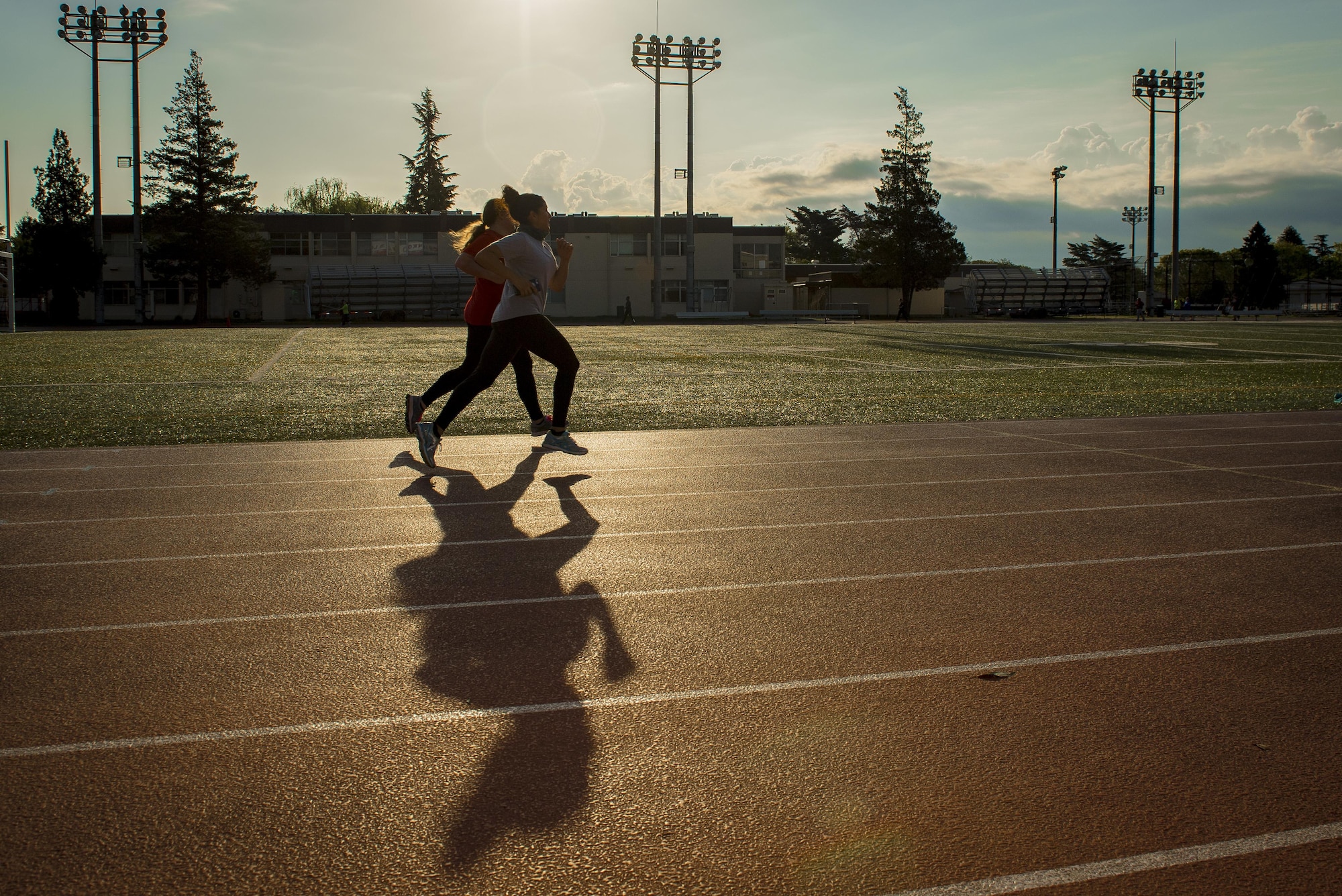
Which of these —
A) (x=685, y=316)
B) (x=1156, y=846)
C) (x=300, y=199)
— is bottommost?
(x=1156, y=846)

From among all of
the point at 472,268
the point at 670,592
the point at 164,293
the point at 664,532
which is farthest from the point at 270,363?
the point at 164,293

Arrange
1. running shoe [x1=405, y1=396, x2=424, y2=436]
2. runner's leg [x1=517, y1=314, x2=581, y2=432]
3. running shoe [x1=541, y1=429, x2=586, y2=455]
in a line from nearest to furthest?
runner's leg [x1=517, y1=314, x2=581, y2=432]
running shoe [x1=541, y1=429, x2=586, y2=455]
running shoe [x1=405, y1=396, x2=424, y2=436]

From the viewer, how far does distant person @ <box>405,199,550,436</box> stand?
8.24m

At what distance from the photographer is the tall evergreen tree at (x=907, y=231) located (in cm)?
7112

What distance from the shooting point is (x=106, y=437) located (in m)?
9.41

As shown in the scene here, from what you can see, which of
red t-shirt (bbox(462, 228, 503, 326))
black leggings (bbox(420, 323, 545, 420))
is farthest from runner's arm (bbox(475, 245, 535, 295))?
black leggings (bbox(420, 323, 545, 420))

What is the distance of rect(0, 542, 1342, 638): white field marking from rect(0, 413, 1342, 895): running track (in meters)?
0.03

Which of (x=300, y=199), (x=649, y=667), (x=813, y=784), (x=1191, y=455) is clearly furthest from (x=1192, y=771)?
(x=300, y=199)

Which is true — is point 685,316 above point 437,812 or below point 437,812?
above

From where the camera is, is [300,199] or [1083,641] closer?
[1083,641]

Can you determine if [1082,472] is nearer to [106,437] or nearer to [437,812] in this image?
[437,812]

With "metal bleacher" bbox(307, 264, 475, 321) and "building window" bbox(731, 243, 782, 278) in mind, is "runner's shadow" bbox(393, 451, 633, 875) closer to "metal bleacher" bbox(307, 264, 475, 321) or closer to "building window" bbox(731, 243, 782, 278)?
"metal bleacher" bbox(307, 264, 475, 321)

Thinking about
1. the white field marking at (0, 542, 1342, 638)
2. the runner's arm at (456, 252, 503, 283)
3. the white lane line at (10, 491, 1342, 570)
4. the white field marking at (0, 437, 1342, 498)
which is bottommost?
the white field marking at (0, 542, 1342, 638)

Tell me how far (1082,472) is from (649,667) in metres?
4.95
